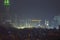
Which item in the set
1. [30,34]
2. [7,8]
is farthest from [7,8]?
[30,34]

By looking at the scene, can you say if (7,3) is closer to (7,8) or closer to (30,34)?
(7,8)

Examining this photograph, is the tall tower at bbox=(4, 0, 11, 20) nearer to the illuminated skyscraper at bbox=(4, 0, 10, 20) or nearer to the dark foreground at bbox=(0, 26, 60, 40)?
the illuminated skyscraper at bbox=(4, 0, 10, 20)

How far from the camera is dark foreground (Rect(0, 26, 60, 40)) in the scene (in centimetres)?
132

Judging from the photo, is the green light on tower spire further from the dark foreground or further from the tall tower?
the dark foreground

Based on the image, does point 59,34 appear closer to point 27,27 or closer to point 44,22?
point 44,22

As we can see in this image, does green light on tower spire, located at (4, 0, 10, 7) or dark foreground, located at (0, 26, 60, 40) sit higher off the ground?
green light on tower spire, located at (4, 0, 10, 7)

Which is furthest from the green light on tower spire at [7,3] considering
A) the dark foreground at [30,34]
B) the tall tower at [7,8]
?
the dark foreground at [30,34]

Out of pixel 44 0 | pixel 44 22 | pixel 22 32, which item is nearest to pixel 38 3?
pixel 44 0

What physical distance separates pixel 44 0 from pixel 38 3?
2.3 inches

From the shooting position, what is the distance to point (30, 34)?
1.34 meters

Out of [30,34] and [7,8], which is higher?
[7,8]

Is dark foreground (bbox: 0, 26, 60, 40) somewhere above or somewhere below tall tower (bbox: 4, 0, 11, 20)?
below

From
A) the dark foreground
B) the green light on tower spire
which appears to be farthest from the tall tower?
the dark foreground

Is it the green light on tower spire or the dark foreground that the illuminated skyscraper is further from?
the dark foreground
